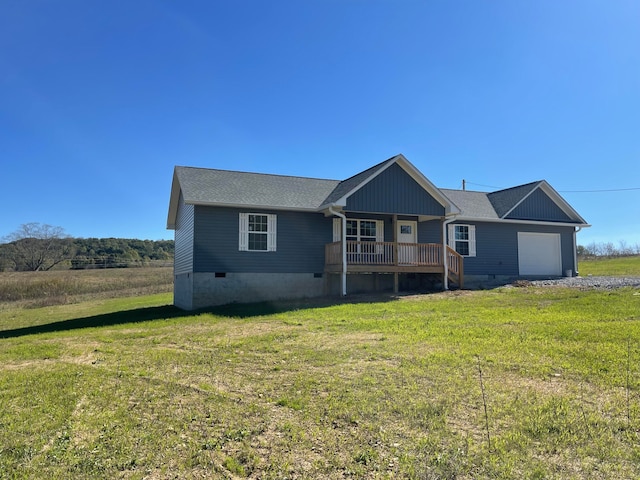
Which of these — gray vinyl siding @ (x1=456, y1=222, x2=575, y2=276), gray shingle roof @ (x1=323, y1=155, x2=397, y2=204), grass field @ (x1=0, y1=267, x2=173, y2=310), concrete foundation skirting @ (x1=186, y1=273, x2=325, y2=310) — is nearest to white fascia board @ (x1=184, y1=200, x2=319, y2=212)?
gray shingle roof @ (x1=323, y1=155, x2=397, y2=204)

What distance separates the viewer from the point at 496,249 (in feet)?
66.8

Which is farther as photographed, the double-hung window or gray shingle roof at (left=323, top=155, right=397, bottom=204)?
the double-hung window

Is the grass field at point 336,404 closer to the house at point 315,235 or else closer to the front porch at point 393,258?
the house at point 315,235

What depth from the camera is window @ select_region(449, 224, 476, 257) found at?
19.7 m

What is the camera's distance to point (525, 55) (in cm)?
1262

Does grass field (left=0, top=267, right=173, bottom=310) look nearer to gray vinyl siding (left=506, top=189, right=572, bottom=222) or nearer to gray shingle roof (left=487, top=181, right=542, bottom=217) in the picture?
gray shingle roof (left=487, top=181, right=542, bottom=217)

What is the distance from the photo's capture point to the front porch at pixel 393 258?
15.9m

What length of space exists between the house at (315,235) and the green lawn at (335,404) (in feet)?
22.3

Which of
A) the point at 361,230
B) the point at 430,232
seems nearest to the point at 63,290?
the point at 361,230

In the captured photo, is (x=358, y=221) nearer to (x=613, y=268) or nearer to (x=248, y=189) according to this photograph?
(x=248, y=189)

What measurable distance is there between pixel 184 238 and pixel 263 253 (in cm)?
381

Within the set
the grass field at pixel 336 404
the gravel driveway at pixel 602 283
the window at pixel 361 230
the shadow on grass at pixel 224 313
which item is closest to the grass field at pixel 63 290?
the shadow on grass at pixel 224 313

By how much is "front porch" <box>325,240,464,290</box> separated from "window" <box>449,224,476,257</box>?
208 cm

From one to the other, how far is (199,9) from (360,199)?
7.90 metres
